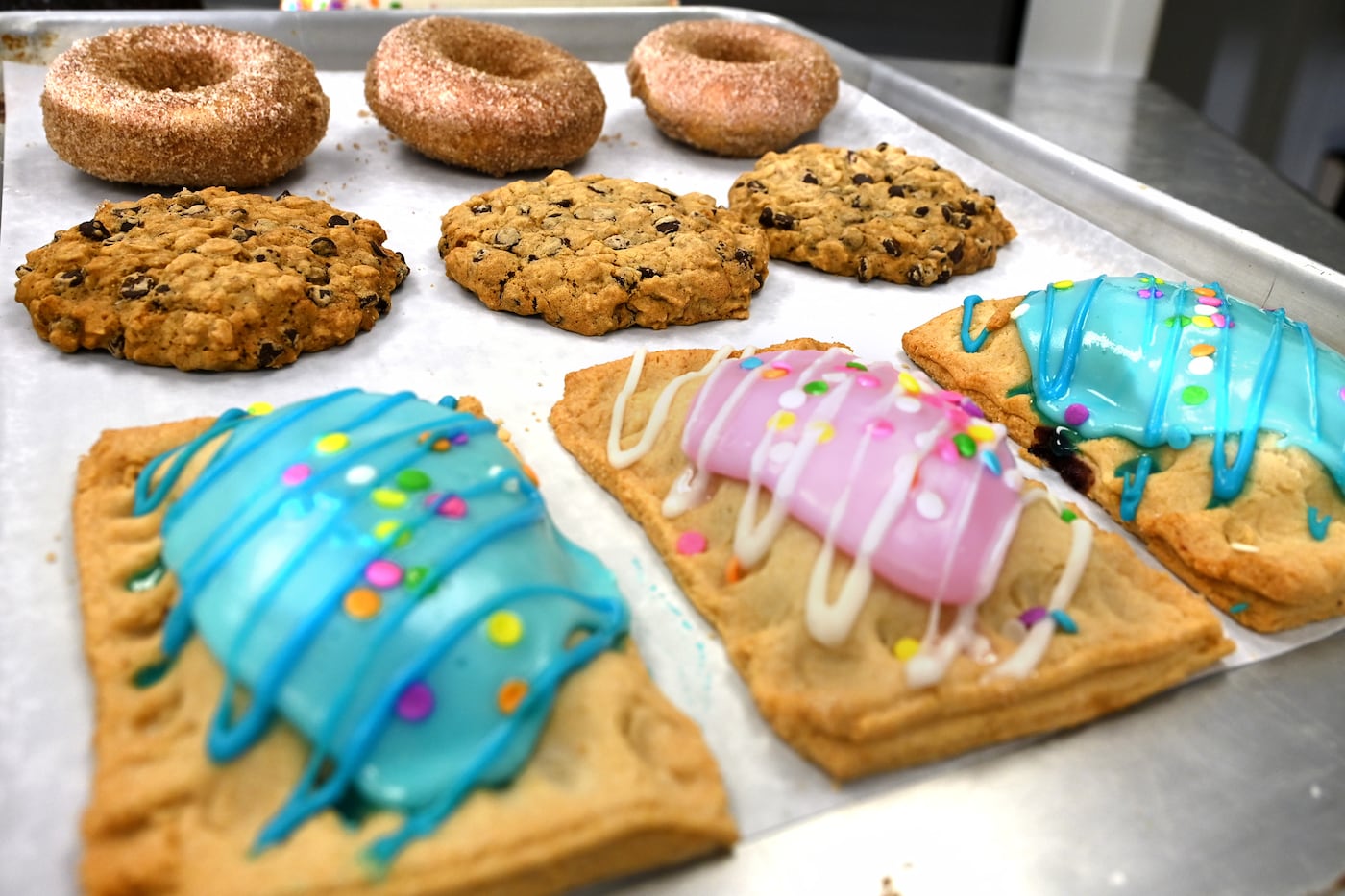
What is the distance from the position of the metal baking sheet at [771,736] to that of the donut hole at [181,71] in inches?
14.5

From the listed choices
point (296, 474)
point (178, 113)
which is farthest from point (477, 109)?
point (296, 474)

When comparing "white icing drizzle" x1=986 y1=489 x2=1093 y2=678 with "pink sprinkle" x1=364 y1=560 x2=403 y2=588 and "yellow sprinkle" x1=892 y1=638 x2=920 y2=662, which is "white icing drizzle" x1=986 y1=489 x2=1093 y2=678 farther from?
"pink sprinkle" x1=364 y1=560 x2=403 y2=588

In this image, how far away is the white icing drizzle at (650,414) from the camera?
6.26 ft

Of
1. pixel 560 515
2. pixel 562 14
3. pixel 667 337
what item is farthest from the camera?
pixel 562 14

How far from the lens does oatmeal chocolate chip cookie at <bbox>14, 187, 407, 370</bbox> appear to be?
2094 mm

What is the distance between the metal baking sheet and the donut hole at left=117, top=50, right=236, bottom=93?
37 cm

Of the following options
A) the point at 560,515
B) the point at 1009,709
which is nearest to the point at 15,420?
the point at 560,515

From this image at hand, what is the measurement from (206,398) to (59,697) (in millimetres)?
807

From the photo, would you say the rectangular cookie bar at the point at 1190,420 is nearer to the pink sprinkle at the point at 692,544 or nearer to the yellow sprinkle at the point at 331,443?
the pink sprinkle at the point at 692,544

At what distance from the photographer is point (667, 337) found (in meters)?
2.44

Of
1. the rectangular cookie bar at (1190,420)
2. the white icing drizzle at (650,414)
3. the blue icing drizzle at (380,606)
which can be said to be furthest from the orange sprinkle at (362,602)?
the rectangular cookie bar at (1190,420)

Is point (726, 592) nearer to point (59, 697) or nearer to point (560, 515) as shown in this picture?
point (560, 515)

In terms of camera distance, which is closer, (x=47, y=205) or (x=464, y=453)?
(x=464, y=453)

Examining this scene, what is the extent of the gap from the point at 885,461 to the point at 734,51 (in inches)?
100
